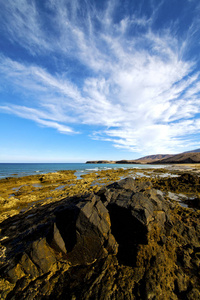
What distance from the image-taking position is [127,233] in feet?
16.9

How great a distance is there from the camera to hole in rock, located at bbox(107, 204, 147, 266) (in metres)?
4.72

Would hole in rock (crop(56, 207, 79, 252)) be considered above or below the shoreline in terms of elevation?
above

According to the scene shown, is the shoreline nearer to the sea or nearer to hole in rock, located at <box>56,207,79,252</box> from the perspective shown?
hole in rock, located at <box>56,207,79,252</box>

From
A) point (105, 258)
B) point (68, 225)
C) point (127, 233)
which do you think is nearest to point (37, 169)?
point (68, 225)

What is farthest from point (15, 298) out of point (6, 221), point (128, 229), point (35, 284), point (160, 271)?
point (6, 221)

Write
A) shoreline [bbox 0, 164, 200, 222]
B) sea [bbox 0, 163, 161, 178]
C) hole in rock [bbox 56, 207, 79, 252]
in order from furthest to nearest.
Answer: sea [bbox 0, 163, 161, 178]
shoreline [bbox 0, 164, 200, 222]
hole in rock [bbox 56, 207, 79, 252]

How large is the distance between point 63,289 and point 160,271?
3.42 metres

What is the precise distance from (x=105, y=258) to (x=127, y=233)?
1300mm

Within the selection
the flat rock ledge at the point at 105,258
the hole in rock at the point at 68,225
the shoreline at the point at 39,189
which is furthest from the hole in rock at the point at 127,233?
the shoreline at the point at 39,189

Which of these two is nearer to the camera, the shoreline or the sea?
the shoreline

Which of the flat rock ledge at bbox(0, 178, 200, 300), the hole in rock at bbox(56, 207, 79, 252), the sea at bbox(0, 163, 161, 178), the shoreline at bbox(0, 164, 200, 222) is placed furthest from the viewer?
the sea at bbox(0, 163, 161, 178)

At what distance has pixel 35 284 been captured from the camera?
12.8ft

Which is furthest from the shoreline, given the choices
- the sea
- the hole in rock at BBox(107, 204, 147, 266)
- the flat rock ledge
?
the sea

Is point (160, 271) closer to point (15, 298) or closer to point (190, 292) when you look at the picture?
point (190, 292)
